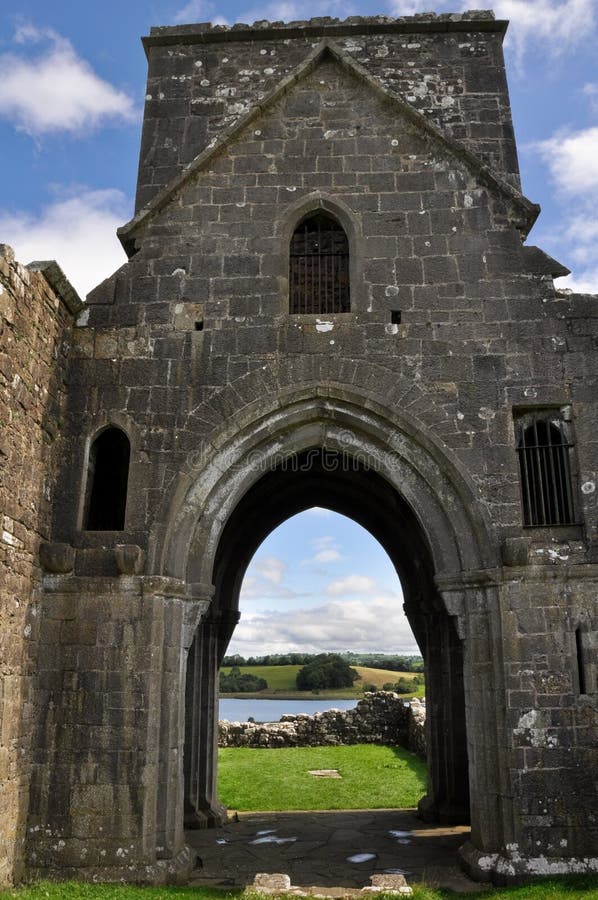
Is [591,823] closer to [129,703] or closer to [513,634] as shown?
[513,634]

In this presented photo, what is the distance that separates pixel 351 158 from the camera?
8.80 meters

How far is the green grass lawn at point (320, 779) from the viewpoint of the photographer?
11.1 metres

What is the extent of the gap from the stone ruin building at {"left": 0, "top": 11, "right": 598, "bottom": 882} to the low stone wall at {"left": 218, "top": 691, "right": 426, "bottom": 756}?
6424 millimetres

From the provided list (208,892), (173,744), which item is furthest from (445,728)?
(208,892)

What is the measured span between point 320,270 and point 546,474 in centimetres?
330

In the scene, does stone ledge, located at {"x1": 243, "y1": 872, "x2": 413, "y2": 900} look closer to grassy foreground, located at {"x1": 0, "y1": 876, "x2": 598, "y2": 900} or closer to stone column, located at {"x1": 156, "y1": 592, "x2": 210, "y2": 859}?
grassy foreground, located at {"x1": 0, "y1": 876, "x2": 598, "y2": 900}

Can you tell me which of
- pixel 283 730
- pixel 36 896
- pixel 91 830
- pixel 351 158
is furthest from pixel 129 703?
pixel 283 730

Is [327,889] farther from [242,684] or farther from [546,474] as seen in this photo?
[242,684]

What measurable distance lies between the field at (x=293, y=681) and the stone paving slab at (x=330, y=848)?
17991 mm

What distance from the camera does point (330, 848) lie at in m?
8.46

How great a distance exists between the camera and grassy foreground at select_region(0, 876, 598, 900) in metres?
6.01

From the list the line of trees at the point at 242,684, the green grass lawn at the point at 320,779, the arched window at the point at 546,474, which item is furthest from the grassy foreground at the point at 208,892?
the line of trees at the point at 242,684

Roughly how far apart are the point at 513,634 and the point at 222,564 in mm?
5131

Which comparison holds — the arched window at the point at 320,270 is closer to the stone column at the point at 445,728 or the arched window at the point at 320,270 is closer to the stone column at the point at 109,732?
the stone column at the point at 109,732
